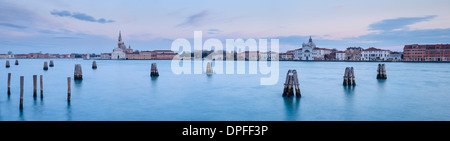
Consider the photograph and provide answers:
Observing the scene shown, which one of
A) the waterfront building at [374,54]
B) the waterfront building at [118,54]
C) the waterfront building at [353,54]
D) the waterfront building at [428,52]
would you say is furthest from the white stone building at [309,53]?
the waterfront building at [118,54]

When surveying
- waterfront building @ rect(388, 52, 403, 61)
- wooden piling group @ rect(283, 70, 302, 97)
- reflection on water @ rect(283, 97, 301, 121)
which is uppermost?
waterfront building @ rect(388, 52, 403, 61)

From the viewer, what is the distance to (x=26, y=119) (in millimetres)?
10297

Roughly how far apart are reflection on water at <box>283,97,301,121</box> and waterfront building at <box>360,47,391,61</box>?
11938cm

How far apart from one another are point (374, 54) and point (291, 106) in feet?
403

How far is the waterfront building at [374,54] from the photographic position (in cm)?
12031

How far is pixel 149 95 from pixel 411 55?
116 m

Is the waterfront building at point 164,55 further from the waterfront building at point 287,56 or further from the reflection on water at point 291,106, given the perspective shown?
the reflection on water at point 291,106

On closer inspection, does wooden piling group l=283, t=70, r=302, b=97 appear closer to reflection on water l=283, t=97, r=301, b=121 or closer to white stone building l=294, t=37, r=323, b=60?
reflection on water l=283, t=97, r=301, b=121

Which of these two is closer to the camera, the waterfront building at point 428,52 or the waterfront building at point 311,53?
the waterfront building at point 428,52

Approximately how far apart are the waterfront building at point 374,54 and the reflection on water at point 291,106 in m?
119

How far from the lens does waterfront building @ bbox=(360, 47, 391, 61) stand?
120 meters

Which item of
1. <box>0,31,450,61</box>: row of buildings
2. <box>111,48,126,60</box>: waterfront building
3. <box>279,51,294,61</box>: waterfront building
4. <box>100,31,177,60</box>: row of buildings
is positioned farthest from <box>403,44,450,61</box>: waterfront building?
<box>111,48,126,60</box>: waterfront building

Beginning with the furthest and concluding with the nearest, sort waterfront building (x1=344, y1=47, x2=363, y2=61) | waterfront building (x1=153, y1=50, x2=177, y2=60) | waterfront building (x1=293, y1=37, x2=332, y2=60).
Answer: waterfront building (x1=153, y1=50, x2=177, y2=60) → waterfront building (x1=293, y1=37, x2=332, y2=60) → waterfront building (x1=344, y1=47, x2=363, y2=61)
